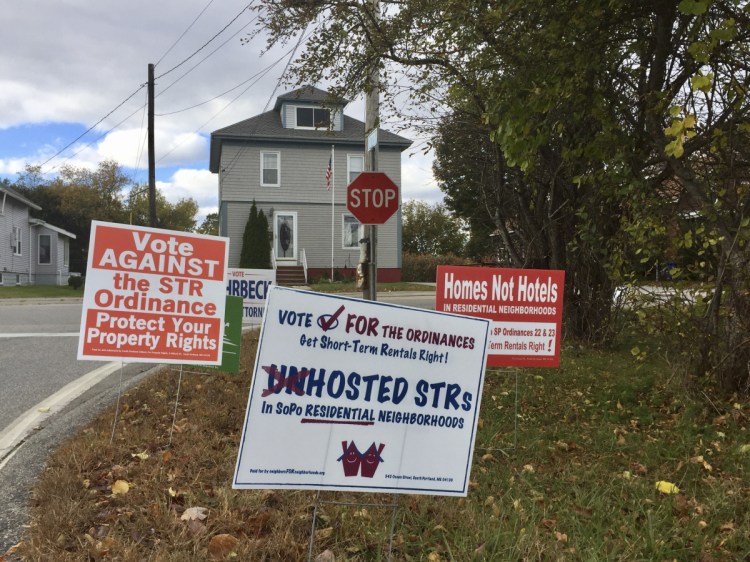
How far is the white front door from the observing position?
89.7 ft


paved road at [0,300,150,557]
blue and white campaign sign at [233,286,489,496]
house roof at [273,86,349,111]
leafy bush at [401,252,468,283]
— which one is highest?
house roof at [273,86,349,111]

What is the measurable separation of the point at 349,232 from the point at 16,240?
18909mm

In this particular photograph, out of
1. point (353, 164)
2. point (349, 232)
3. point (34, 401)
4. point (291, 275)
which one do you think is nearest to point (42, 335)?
point (34, 401)

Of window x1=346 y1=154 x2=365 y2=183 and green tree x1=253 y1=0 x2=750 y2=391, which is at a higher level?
window x1=346 y1=154 x2=365 y2=183

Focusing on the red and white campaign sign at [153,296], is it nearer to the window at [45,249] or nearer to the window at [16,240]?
the window at [16,240]

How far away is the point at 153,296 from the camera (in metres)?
4.63

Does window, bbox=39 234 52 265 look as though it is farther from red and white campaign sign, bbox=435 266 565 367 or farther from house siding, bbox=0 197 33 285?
red and white campaign sign, bbox=435 266 565 367

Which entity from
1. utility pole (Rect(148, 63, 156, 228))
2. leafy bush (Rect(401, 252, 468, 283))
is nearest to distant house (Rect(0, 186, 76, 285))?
utility pole (Rect(148, 63, 156, 228))

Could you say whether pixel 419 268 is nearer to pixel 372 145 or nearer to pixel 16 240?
pixel 16 240

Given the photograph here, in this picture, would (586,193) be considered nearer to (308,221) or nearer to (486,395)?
(486,395)

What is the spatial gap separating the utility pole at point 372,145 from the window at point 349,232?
17.5 m

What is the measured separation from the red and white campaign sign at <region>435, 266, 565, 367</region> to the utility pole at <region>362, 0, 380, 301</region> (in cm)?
345

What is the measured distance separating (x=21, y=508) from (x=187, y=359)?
151 centimetres

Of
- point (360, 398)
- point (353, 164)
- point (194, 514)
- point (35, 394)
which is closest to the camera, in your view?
point (360, 398)
